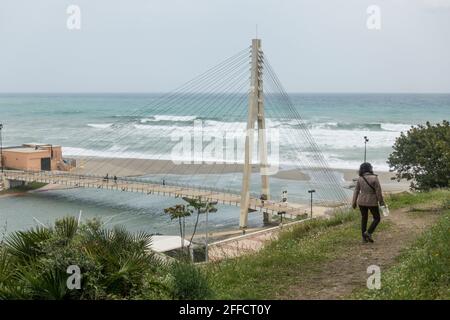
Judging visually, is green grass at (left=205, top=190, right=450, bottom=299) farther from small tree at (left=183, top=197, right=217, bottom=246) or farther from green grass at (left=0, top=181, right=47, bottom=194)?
green grass at (left=0, top=181, right=47, bottom=194)

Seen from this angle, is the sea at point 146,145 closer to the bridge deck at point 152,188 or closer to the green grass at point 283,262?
the bridge deck at point 152,188

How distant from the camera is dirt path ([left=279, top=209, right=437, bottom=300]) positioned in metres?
5.68

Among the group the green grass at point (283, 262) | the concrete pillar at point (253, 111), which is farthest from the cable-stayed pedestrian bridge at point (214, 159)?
the green grass at point (283, 262)

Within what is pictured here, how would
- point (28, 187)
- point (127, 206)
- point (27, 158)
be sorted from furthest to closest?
point (27, 158) → point (28, 187) → point (127, 206)

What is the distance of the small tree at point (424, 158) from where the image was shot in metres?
16.5

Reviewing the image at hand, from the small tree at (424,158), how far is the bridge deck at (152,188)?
14.4 ft

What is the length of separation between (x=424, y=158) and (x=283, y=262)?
12002mm

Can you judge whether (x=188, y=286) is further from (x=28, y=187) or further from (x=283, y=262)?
(x=28, y=187)

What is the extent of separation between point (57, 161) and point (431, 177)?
28.7 metres

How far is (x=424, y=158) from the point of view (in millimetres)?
17438

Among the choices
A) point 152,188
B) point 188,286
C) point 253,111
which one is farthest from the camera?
point 152,188

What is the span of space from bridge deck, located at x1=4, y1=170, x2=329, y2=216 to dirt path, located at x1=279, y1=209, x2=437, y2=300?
14574mm

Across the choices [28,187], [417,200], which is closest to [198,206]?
[417,200]

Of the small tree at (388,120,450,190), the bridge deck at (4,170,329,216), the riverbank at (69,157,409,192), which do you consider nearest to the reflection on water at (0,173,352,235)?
the bridge deck at (4,170,329,216)
